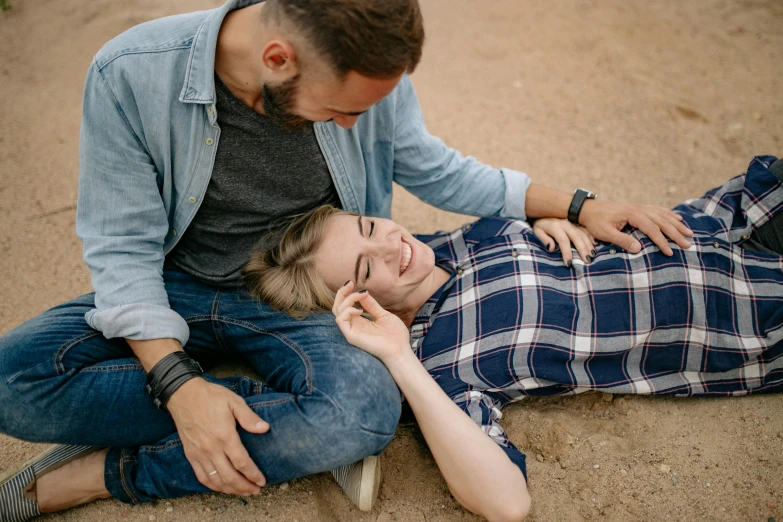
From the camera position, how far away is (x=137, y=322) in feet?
6.07

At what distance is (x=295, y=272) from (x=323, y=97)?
694 millimetres

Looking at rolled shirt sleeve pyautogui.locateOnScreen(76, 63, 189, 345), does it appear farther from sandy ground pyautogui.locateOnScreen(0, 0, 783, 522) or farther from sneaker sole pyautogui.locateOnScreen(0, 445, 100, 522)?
sandy ground pyautogui.locateOnScreen(0, 0, 783, 522)

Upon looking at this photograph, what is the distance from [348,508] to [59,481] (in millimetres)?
918

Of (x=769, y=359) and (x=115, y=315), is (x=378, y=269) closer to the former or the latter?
(x=115, y=315)

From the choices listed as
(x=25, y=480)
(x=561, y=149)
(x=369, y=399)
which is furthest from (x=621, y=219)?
(x=25, y=480)

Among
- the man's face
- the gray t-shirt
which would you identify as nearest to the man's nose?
the man's face

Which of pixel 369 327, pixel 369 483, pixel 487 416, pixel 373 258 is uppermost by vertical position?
pixel 373 258

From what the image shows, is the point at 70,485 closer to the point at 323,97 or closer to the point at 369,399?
the point at 369,399

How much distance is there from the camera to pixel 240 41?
1.87 m

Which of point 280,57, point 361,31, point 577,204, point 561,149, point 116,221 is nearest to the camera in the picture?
point 361,31

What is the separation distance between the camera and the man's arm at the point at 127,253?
1766mm

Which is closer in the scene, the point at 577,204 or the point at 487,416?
the point at 487,416

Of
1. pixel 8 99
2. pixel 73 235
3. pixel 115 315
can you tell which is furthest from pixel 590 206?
pixel 8 99

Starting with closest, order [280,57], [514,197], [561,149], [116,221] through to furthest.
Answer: [280,57] → [116,221] → [514,197] → [561,149]
